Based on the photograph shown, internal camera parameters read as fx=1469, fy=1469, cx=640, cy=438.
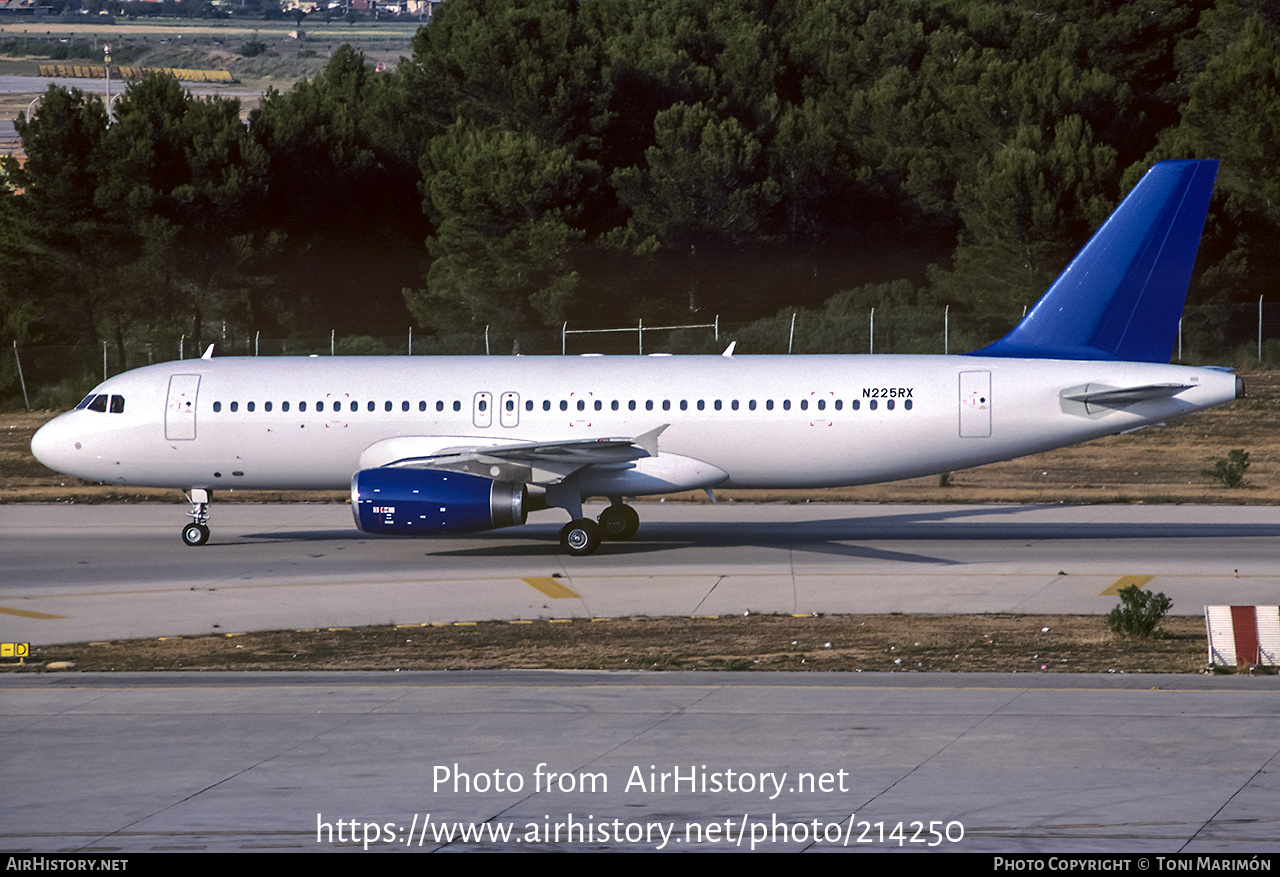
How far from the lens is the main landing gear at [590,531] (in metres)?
26.5

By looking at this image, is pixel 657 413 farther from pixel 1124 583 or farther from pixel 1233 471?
pixel 1233 471

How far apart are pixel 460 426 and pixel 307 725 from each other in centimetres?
1368

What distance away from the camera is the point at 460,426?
2733cm

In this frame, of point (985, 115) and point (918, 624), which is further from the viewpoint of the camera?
point (985, 115)

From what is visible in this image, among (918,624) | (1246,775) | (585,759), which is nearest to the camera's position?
(1246,775)

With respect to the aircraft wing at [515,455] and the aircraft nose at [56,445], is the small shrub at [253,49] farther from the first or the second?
the aircraft wing at [515,455]

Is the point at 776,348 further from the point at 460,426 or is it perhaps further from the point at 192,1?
the point at 192,1

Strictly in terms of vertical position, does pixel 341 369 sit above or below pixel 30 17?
below

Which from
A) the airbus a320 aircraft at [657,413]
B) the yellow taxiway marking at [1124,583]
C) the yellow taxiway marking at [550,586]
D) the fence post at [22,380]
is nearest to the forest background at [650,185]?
the fence post at [22,380]

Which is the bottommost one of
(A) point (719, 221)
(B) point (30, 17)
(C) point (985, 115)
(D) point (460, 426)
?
(D) point (460, 426)

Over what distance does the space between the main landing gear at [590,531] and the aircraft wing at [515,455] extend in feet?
3.08

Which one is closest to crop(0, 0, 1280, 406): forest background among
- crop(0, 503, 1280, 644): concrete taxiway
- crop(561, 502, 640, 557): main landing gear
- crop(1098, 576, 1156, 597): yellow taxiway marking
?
crop(0, 503, 1280, 644): concrete taxiway

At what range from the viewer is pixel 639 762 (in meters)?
12.5
